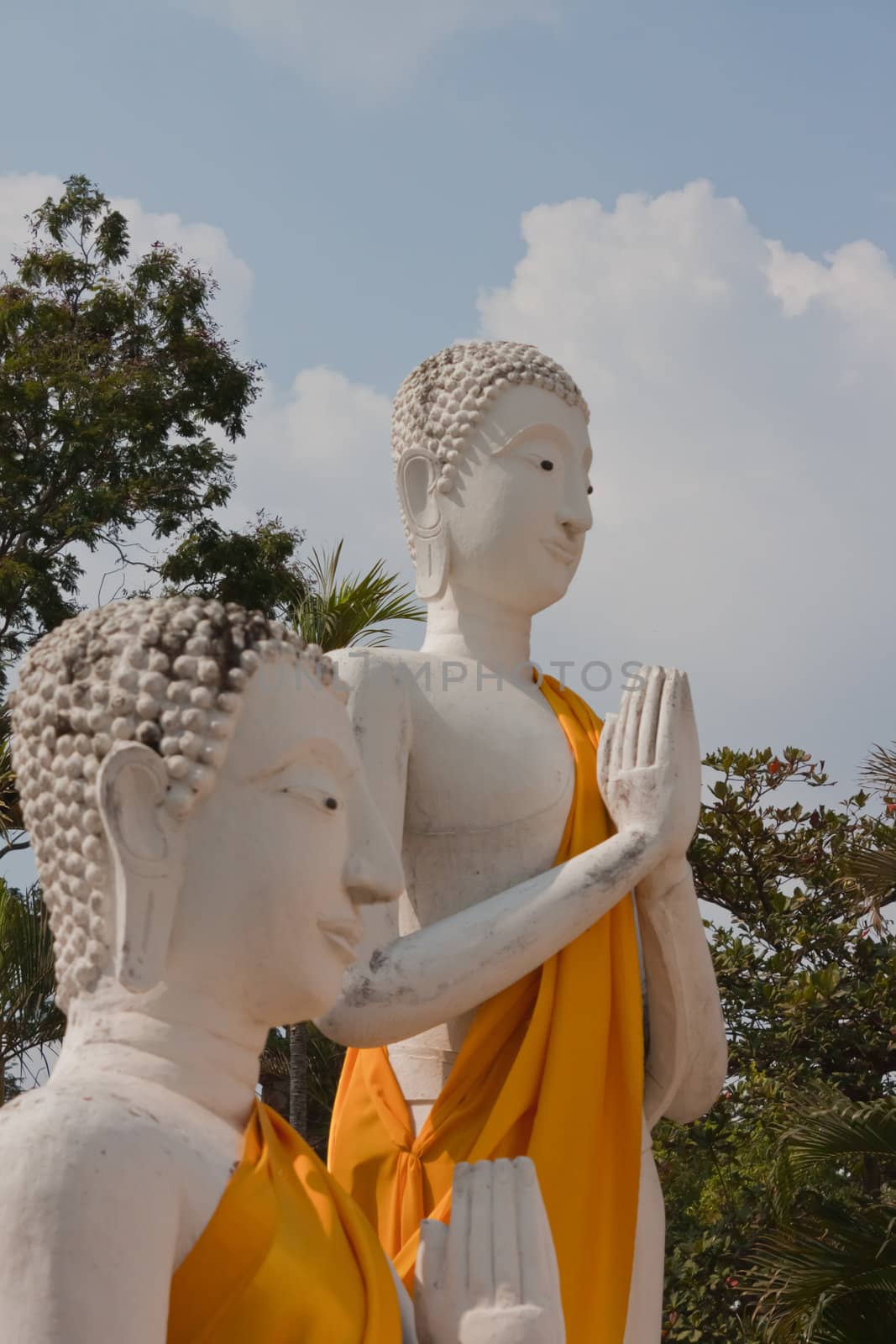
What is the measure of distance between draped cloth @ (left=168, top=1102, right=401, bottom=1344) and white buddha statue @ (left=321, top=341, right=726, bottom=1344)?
4.37 ft

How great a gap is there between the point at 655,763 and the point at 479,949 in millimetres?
703

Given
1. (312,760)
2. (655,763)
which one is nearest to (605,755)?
(655,763)

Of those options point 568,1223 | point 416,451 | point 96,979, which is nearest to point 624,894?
point 568,1223

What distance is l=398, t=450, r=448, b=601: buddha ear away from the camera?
540 centimetres

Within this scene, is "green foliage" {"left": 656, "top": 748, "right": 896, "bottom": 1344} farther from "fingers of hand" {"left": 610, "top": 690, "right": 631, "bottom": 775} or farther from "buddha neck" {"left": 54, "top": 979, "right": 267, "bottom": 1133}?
"buddha neck" {"left": 54, "top": 979, "right": 267, "bottom": 1133}

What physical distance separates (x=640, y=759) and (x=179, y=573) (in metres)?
9.60

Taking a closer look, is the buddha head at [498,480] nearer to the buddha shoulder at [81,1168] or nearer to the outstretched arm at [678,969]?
the outstretched arm at [678,969]

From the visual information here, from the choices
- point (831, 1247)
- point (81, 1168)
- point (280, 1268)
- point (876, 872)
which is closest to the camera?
point (81, 1168)

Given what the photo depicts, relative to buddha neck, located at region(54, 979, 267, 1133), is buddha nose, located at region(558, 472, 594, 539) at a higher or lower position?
higher

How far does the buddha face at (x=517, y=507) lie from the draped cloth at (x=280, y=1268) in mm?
2725

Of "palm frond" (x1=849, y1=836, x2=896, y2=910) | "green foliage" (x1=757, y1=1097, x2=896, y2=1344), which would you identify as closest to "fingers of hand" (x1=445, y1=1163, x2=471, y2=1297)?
"green foliage" (x1=757, y1=1097, x2=896, y2=1344)

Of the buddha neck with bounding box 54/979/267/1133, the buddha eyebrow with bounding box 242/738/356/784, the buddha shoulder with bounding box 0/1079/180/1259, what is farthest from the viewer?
the buddha eyebrow with bounding box 242/738/356/784

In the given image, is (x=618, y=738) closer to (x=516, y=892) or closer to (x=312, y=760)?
(x=516, y=892)

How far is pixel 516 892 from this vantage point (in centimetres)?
468
